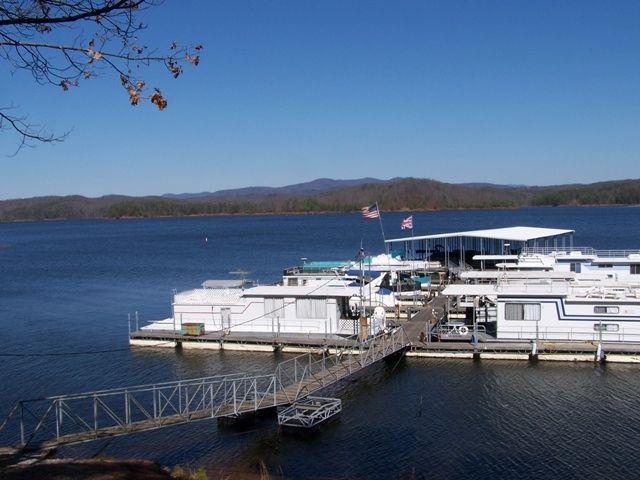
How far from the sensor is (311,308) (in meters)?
35.1

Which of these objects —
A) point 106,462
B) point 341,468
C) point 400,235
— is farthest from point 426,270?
point 400,235

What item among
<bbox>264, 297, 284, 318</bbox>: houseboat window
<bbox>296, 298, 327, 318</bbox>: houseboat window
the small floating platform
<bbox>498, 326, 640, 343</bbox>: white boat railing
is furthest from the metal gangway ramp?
<bbox>498, 326, 640, 343</bbox>: white boat railing

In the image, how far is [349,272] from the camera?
51031mm

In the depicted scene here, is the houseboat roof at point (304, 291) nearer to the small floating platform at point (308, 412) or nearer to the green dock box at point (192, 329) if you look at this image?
the green dock box at point (192, 329)

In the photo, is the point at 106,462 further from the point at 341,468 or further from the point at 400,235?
the point at 400,235

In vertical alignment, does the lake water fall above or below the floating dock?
below

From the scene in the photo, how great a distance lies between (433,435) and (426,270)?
33046 millimetres

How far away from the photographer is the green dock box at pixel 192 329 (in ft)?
117

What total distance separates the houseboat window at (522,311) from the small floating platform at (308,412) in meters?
11.3

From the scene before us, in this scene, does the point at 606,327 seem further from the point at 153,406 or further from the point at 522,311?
the point at 153,406

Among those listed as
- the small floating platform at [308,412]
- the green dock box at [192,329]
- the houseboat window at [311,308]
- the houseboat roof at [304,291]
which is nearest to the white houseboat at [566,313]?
the houseboat roof at [304,291]

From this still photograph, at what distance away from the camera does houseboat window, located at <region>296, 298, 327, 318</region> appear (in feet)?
114

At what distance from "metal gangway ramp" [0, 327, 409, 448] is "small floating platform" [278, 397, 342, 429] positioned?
41 centimetres

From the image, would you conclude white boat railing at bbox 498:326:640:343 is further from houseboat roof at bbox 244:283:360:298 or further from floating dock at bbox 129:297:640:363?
houseboat roof at bbox 244:283:360:298
